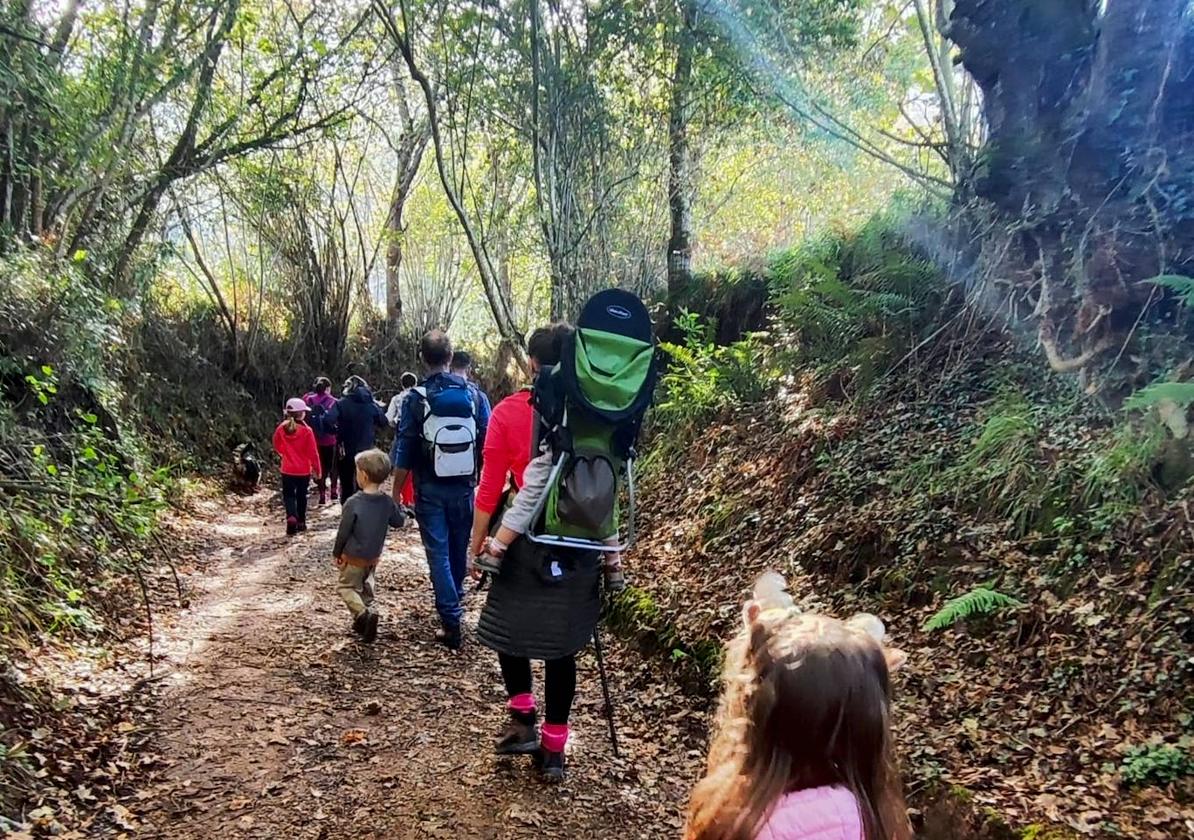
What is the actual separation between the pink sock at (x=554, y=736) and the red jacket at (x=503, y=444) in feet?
3.50

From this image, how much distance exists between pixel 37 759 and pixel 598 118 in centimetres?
785

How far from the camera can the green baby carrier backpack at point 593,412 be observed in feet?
11.2

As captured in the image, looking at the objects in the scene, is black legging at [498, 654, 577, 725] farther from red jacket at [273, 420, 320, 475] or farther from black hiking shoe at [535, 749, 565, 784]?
red jacket at [273, 420, 320, 475]

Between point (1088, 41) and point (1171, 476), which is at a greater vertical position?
point (1088, 41)

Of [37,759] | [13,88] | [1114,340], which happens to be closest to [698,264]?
[1114,340]

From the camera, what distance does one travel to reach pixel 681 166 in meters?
10.4

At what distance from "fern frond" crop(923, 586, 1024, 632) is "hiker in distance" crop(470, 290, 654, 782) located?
5.88 feet

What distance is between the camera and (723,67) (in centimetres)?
866

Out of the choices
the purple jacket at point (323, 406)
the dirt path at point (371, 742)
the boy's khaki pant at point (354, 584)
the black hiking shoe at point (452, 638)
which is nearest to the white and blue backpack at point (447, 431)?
the boy's khaki pant at point (354, 584)

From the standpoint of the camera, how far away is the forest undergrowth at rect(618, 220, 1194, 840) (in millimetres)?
3240

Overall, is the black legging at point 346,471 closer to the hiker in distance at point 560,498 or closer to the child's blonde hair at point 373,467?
the child's blonde hair at point 373,467

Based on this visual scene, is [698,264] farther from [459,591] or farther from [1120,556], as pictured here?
[1120,556]

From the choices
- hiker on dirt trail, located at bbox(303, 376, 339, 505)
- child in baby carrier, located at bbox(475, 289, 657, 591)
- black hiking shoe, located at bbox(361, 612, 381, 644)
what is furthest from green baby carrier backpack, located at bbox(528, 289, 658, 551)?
hiker on dirt trail, located at bbox(303, 376, 339, 505)

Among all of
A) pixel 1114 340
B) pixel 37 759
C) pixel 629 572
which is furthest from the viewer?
pixel 629 572
